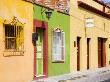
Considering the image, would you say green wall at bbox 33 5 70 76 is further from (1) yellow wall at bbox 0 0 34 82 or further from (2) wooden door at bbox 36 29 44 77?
(1) yellow wall at bbox 0 0 34 82

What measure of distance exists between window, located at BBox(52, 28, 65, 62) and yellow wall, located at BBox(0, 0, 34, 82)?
3466mm

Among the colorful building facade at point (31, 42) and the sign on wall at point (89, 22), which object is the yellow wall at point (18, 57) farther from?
the sign on wall at point (89, 22)

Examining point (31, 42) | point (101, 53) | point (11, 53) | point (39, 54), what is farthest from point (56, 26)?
point (101, 53)

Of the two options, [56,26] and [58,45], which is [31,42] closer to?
[56,26]

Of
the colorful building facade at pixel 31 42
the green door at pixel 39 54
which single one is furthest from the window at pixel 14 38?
the green door at pixel 39 54

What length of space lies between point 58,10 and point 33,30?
409cm

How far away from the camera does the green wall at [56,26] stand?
22.7m

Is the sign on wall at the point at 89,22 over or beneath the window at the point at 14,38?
over

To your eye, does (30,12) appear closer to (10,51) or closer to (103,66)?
(10,51)

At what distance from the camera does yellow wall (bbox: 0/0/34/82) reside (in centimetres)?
1834

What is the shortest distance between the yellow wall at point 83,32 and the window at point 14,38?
26.3 feet

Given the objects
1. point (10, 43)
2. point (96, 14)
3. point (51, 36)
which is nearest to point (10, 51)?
point (10, 43)

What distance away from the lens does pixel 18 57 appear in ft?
64.7

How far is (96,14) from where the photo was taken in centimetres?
3491
